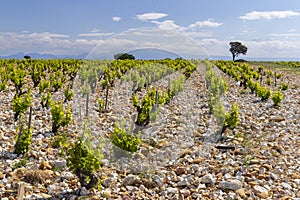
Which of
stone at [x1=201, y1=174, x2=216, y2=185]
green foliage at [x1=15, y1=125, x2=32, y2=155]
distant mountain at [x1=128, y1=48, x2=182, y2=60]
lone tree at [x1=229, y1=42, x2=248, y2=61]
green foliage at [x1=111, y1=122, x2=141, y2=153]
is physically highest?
lone tree at [x1=229, y1=42, x2=248, y2=61]

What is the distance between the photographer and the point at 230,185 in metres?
5.96

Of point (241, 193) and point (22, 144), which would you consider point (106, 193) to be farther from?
point (22, 144)

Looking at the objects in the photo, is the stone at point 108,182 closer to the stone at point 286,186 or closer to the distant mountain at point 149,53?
the distant mountain at point 149,53

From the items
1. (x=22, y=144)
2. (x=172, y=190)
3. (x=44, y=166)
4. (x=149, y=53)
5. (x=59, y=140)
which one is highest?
(x=149, y=53)

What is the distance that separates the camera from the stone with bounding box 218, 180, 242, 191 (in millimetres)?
5939

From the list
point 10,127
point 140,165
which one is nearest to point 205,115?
point 140,165

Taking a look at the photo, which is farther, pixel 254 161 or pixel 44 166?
pixel 254 161

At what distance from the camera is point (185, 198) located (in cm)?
569

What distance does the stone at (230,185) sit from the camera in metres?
5.94

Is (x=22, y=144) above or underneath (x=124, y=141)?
underneath

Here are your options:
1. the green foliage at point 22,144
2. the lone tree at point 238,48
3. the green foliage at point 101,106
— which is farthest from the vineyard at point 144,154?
the lone tree at point 238,48

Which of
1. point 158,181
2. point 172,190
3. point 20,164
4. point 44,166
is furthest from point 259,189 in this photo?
point 20,164

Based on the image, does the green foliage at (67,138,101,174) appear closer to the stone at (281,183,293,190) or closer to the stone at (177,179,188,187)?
the stone at (177,179,188,187)

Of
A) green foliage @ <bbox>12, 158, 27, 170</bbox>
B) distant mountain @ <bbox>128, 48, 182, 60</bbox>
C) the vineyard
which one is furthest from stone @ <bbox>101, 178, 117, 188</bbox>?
distant mountain @ <bbox>128, 48, 182, 60</bbox>
